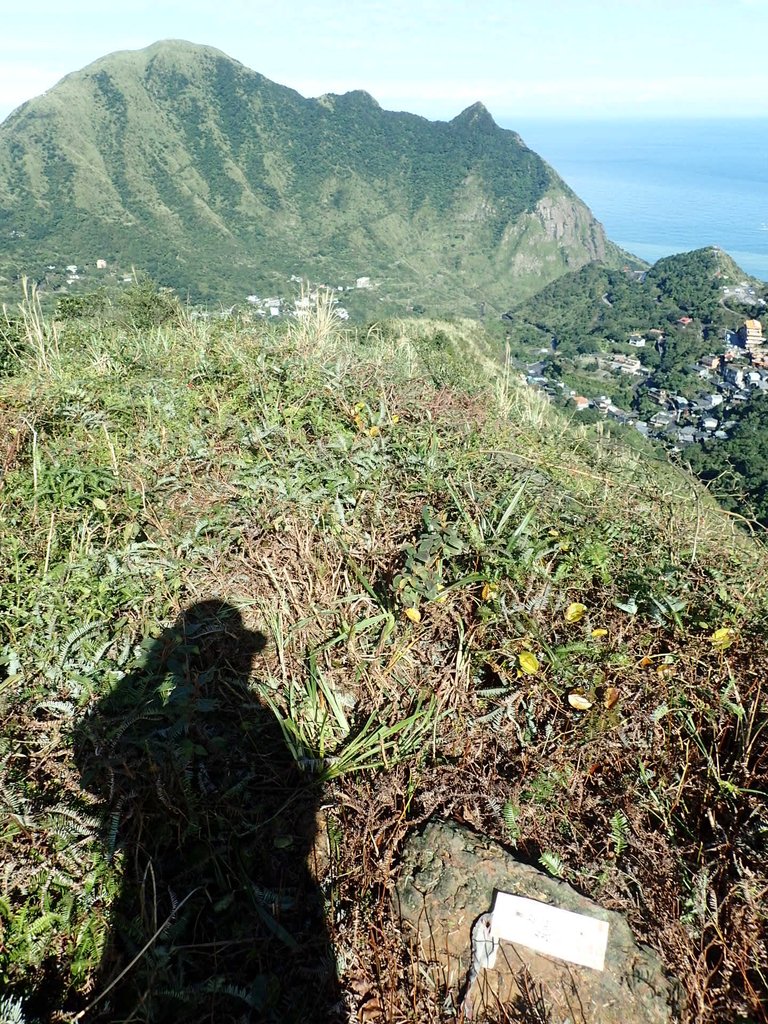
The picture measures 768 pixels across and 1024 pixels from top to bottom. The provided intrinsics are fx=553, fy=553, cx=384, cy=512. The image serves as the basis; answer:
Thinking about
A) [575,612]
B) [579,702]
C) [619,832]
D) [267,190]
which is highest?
[267,190]

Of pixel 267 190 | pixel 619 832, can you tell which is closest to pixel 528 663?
pixel 619 832

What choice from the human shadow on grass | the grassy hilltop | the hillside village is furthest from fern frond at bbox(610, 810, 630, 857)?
the hillside village

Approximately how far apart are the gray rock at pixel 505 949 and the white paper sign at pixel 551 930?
0.7 inches

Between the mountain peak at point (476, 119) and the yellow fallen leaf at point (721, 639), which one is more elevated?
the mountain peak at point (476, 119)

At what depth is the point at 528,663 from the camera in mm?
1903

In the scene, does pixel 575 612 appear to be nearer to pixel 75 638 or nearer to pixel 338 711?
pixel 338 711

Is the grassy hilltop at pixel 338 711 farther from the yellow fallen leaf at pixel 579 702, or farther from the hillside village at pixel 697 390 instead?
the hillside village at pixel 697 390

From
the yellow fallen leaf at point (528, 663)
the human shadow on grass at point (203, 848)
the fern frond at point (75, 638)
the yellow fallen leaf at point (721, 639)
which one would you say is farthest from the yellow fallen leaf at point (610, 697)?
the fern frond at point (75, 638)

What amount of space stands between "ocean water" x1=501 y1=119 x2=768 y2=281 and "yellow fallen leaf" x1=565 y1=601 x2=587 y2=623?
65438 mm

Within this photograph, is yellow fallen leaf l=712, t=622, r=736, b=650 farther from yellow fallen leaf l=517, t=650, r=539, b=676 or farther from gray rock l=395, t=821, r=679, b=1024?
gray rock l=395, t=821, r=679, b=1024

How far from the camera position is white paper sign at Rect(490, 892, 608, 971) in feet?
4.60

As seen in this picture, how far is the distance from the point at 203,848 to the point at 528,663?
3.81ft

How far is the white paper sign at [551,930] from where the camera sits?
1.40 m

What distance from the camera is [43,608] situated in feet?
7.00
